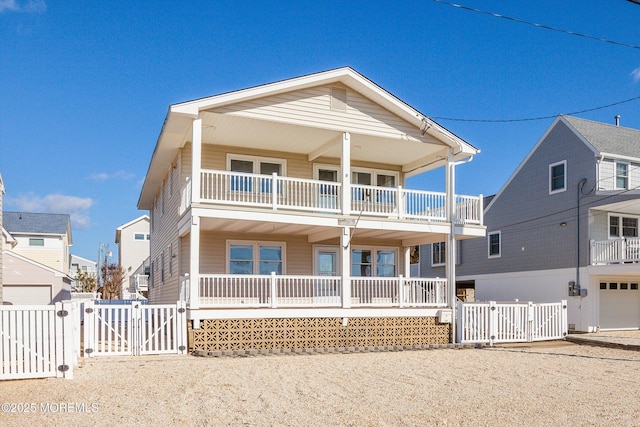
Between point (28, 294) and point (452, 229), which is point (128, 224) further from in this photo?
point (452, 229)

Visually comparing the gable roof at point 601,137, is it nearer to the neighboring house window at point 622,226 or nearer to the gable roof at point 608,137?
the gable roof at point 608,137

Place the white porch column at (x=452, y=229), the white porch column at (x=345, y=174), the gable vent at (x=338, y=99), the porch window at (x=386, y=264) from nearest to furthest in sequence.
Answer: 1. the white porch column at (x=345, y=174)
2. the gable vent at (x=338, y=99)
3. the white porch column at (x=452, y=229)
4. the porch window at (x=386, y=264)

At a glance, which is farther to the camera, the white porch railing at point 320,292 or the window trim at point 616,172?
the window trim at point 616,172

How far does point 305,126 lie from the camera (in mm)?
17547

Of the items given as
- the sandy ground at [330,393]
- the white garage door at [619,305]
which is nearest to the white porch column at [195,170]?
the sandy ground at [330,393]

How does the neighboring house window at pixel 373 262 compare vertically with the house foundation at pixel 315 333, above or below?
above

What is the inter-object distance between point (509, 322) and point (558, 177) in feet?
34.1

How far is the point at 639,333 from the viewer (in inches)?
957

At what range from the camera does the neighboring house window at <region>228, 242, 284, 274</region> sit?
1908 centimetres

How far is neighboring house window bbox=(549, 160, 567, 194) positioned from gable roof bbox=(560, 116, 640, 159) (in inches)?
62.0

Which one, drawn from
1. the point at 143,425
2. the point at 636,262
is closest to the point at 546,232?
the point at 636,262

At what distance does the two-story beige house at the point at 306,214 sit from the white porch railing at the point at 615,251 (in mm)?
7925

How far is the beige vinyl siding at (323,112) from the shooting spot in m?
17.0

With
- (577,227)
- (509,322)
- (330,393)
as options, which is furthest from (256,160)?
(577,227)
